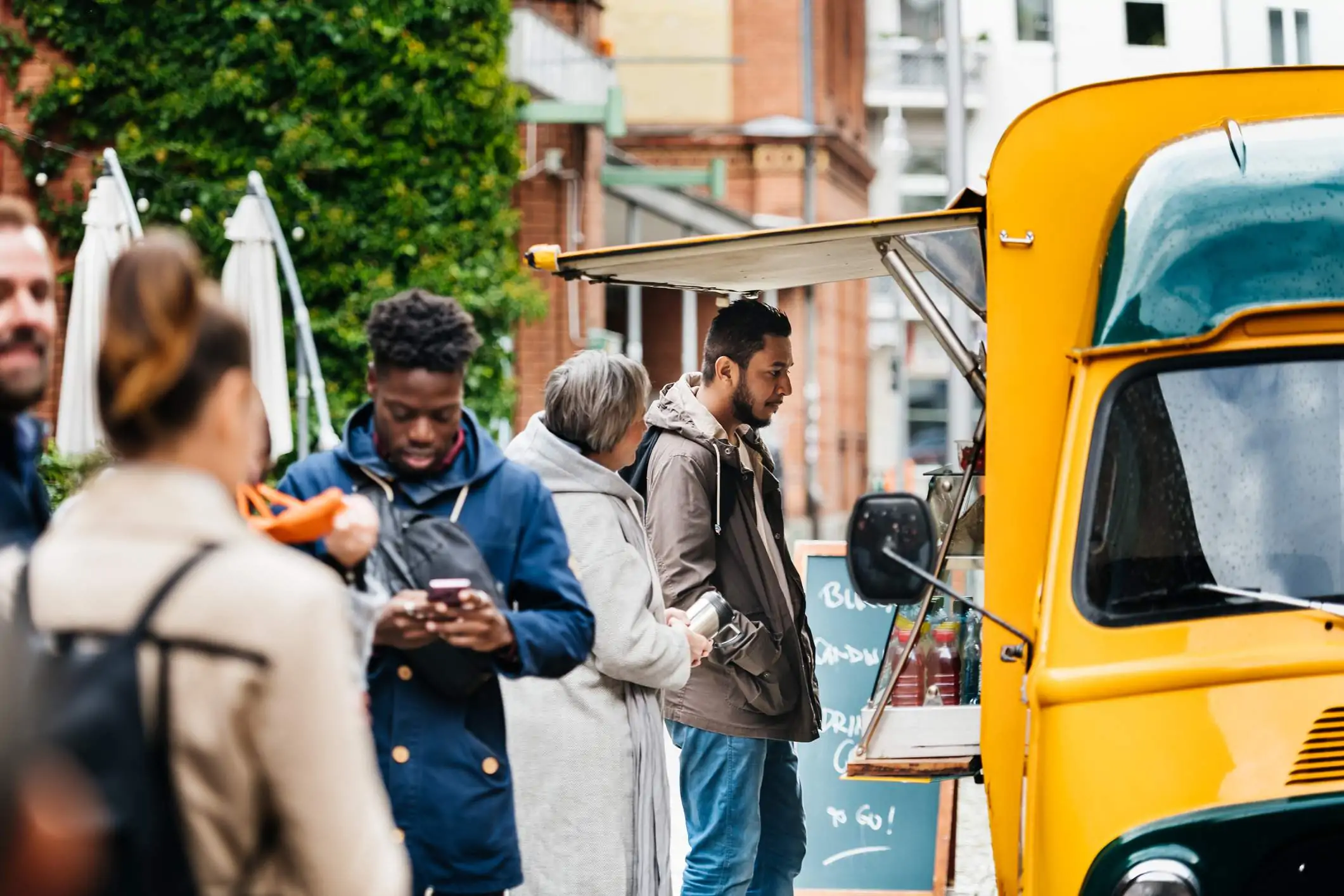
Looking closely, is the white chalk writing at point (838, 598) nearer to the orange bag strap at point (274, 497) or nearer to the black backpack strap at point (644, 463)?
the black backpack strap at point (644, 463)

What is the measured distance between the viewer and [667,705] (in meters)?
5.81

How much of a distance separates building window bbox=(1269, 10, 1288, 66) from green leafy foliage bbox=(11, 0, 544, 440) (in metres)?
15.5

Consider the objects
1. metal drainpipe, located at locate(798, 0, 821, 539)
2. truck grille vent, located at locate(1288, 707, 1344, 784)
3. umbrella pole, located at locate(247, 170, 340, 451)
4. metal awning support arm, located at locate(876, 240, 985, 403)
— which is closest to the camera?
truck grille vent, located at locate(1288, 707, 1344, 784)

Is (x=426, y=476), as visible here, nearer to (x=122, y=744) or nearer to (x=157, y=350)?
(x=157, y=350)

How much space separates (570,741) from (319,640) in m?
2.46

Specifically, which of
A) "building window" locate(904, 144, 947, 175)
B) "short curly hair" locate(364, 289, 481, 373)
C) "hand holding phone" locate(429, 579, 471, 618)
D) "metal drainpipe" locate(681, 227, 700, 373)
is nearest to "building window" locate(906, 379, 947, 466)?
"building window" locate(904, 144, 947, 175)

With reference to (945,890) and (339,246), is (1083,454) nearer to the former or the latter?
(945,890)

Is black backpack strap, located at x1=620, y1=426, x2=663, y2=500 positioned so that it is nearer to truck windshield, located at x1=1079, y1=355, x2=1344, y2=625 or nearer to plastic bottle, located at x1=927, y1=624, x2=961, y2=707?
plastic bottle, located at x1=927, y1=624, x2=961, y2=707

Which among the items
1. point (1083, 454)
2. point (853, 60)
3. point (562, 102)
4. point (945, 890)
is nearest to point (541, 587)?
point (1083, 454)

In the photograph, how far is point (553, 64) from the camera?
18.9 metres

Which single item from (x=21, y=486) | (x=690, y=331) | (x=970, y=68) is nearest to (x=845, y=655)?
(x=21, y=486)

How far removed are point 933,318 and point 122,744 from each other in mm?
3607

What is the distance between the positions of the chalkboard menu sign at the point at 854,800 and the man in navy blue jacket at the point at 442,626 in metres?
3.79

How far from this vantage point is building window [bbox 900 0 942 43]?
48.1 metres
